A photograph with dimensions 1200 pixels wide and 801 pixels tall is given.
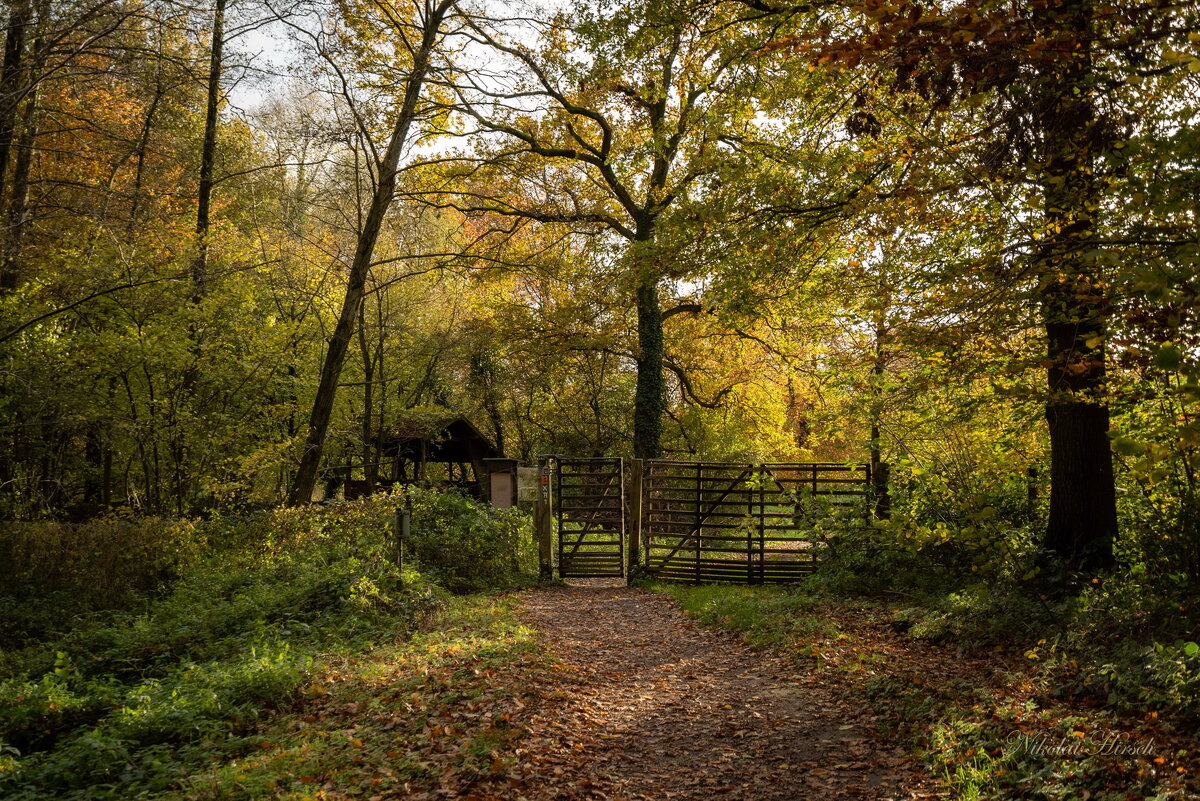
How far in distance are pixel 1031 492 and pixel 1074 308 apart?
4020mm

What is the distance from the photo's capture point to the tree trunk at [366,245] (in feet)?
45.3

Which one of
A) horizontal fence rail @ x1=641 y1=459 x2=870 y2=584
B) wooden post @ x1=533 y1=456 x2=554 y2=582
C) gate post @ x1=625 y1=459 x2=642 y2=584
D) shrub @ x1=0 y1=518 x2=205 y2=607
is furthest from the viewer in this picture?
wooden post @ x1=533 y1=456 x2=554 y2=582

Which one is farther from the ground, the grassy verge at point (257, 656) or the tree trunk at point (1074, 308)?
the tree trunk at point (1074, 308)

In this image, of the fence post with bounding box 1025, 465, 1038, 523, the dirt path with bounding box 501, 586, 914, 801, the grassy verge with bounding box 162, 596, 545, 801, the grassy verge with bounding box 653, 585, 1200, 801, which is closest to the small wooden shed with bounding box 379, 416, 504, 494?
the dirt path with bounding box 501, 586, 914, 801

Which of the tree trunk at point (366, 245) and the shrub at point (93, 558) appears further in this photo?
the tree trunk at point (366, 245)

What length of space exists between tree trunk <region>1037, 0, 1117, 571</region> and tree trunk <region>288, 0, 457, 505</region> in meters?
10.6

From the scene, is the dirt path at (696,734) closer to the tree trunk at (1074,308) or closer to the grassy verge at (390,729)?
the grassy verge at (390,729)

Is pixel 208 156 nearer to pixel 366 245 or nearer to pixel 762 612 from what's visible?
pixel 366 245

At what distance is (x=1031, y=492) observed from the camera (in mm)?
9633

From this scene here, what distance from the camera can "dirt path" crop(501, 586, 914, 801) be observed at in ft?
15.6

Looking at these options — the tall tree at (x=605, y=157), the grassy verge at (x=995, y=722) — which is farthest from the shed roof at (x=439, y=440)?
the grassy verge at (x=995, y=722)

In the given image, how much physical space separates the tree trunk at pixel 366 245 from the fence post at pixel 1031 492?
1093cm

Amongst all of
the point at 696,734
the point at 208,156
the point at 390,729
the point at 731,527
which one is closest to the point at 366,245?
the point at 208,156

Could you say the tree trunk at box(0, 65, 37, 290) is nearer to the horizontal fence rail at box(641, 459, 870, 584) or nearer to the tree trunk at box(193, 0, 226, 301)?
the tree trunk at box(193, 0, 226, 301)
